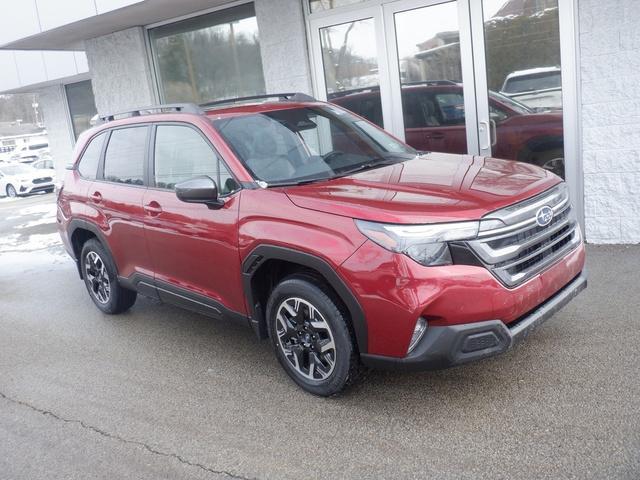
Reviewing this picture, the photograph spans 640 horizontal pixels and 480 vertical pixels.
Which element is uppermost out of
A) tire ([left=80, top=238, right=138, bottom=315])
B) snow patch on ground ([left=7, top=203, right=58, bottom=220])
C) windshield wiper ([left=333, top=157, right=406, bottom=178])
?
windshield wiper ([left=333, top=157, right=406, bottom=178])

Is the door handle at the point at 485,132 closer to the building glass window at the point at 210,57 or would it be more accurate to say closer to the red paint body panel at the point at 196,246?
the building glass window at the point at 210,57

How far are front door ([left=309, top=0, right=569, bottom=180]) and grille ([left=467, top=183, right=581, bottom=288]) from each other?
310 centimetres

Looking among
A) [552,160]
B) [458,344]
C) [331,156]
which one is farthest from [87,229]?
[552,160]

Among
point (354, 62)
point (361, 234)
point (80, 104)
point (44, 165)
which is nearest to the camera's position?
point (361, 234)

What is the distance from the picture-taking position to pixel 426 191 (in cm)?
364

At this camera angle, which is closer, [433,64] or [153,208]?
[153,208]

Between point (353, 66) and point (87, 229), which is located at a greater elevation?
point (353, 66)


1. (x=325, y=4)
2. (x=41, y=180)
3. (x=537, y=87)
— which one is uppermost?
(x=325, y=4)

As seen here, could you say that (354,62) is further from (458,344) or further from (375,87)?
(458,344)

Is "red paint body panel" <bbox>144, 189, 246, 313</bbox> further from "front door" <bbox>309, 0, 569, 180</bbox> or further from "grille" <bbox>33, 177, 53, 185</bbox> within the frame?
"grille" <bbox>33, 177, 53, 185</bbox>

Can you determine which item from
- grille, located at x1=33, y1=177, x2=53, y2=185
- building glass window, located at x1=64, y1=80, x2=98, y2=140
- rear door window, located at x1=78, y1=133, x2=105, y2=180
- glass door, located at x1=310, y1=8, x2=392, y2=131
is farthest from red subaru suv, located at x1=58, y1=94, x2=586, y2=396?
grille, located at x1=33, y1=177, x2=53, y2=185

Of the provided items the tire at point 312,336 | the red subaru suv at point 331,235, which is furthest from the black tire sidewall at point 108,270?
the tire at point 312,336

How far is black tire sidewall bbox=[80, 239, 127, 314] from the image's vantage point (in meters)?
5.61

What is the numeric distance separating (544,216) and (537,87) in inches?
136
